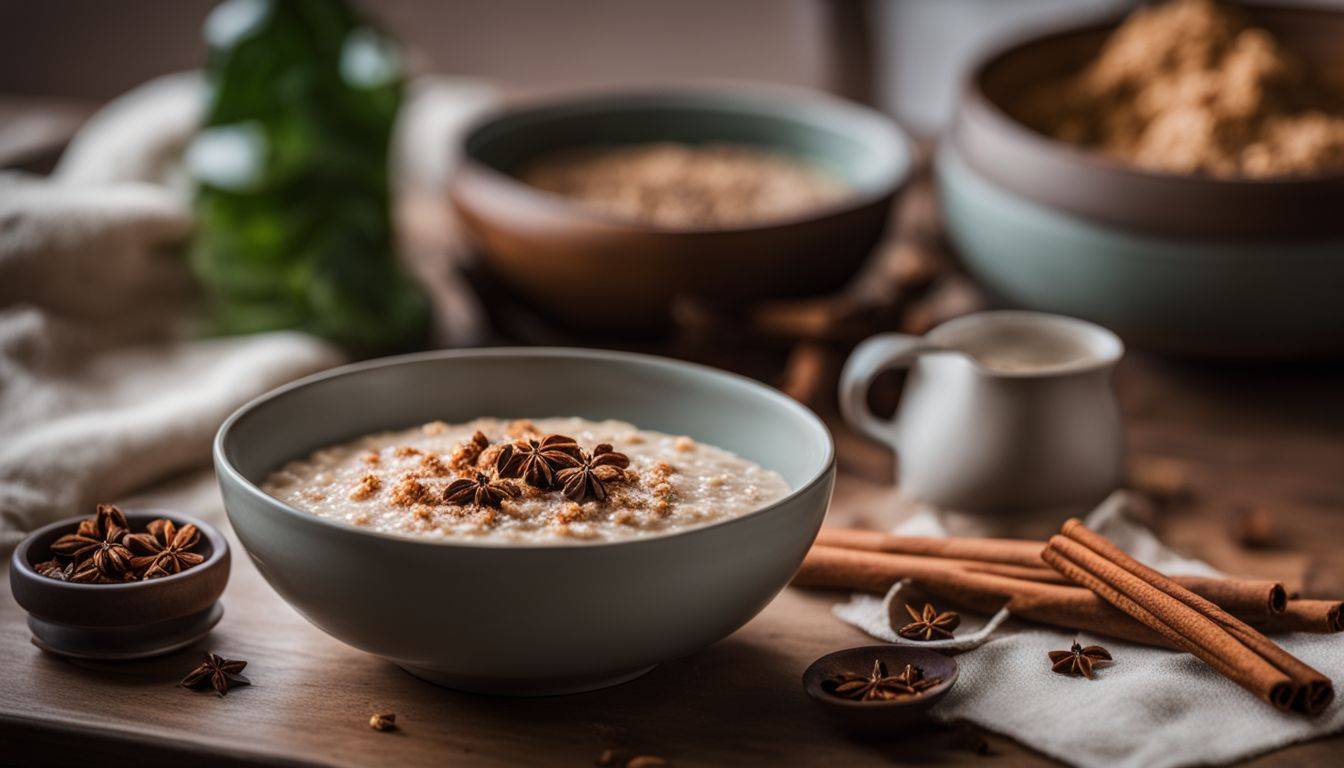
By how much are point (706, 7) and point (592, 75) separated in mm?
350

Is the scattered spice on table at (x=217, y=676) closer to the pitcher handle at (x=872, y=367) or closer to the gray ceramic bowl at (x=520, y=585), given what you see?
the gray ceramic bowl at (x=520, y=585)

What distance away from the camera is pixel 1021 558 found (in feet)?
4.18

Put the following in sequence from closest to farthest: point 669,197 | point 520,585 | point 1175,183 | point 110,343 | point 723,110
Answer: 1. point 520,585
2. point 1175,183
3. point 110,343
4. point 669,197
5. point 723,110

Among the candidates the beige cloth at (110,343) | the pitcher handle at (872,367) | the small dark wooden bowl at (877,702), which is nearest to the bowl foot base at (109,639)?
the beige cloth at (110,343)

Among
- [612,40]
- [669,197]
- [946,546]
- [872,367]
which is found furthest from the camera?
[612,40]

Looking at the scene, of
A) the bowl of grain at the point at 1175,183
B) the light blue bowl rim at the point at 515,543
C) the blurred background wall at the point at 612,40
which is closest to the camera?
the light blue bowl rim at the point at 515,543

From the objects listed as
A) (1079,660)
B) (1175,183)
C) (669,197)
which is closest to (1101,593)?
(1079,660)

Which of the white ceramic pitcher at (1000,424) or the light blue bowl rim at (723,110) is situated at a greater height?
the light blue bowl rim at (723,110)

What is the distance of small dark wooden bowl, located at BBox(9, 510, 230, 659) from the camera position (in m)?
1.10

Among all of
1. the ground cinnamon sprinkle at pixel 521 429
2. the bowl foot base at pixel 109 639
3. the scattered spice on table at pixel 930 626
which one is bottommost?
the scattered spice on table at pixel 930 626

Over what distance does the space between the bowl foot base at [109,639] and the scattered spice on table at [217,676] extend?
0.13ft

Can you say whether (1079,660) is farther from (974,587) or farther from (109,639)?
(109,639)

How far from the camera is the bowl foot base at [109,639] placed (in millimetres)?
1112

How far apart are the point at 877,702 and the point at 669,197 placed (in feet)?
3.37
